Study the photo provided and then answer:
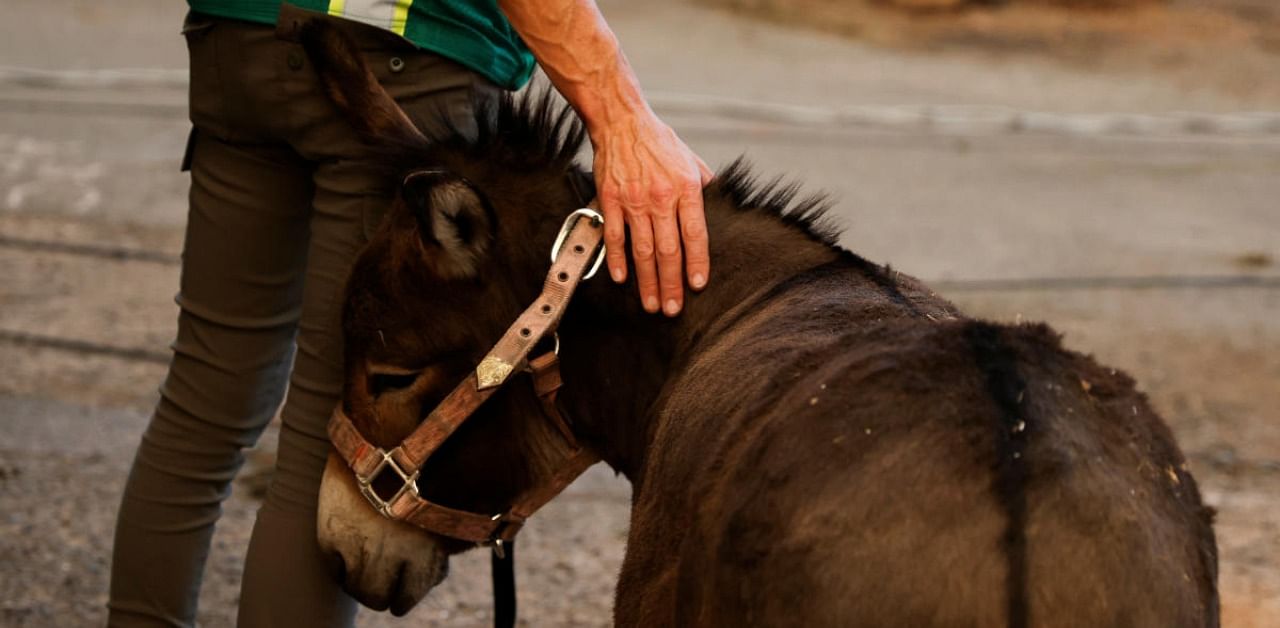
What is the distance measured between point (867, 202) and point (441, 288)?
6.18 meters

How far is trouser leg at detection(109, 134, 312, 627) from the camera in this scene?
2.62 meters

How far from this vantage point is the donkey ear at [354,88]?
2332 mm

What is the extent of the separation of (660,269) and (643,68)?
9.66 meters

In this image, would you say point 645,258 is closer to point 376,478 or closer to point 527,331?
point 527,331

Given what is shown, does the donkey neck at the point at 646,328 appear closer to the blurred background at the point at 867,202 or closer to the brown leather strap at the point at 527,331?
the brown leather strap at the point at 527,331

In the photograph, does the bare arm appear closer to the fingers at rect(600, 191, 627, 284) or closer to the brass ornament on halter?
the fingers at rect(600, 191, 627, 284)

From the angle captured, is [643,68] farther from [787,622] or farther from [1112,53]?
[787,622]

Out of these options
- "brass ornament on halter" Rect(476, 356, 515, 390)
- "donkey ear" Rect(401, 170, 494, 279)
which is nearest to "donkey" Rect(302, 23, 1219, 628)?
"donkey ear" Rect(401, 170, 494, 279)

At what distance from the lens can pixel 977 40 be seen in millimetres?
14102

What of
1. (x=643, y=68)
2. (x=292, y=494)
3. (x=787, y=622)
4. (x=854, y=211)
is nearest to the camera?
(x=787, y=622)

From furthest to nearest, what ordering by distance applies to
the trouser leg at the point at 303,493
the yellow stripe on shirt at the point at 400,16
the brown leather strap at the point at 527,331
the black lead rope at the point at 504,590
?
1. the black lead rope at the point at 504,590
2. the trouser leg at the point at 303,493
3. the yellow stripe on shirt at the point at 400,16
4. the brown leather strap at the point at 527,331

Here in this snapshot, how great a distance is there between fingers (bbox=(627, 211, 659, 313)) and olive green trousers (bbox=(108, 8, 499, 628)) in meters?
0.41

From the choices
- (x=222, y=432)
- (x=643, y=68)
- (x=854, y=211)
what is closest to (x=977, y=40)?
(x=643, y=68)

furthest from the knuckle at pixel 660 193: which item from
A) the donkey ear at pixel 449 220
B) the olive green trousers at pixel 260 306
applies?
the olive green trousers at pixel 260 306
